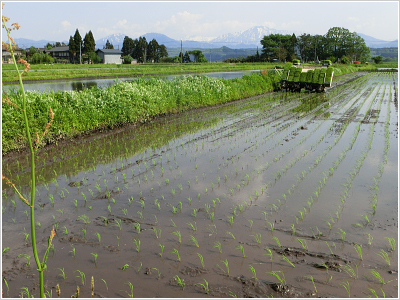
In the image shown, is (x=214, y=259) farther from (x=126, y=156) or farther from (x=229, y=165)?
(x=126, y=156)

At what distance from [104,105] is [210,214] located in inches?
256

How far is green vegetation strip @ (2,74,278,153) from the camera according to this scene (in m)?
8.40

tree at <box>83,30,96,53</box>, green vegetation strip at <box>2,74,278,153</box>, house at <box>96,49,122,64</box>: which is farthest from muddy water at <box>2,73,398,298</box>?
house at <box>96,49,122,64</box>

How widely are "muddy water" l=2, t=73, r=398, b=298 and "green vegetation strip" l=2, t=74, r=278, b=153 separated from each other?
49 centimetres

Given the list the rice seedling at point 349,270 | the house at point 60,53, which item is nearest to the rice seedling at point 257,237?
the rice seedling at point 349,270

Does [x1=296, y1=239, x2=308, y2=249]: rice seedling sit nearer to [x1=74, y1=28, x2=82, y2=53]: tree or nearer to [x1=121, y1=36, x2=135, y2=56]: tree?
[x1=74, y1=28, x2=82, y2=53]: tree

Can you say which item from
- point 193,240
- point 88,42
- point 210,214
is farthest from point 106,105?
point 88,42

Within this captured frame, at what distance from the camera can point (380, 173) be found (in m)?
7.32

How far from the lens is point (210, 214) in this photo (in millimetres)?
5367

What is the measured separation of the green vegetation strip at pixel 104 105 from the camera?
27.6 feet

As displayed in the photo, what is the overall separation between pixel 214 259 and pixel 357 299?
1.57 metres

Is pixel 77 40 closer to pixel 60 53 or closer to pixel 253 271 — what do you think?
pixel 60 53

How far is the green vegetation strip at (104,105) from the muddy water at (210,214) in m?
0.49

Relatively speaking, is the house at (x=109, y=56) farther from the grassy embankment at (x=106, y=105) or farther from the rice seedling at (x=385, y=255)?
the rice seedling at (x=385, y=255)
